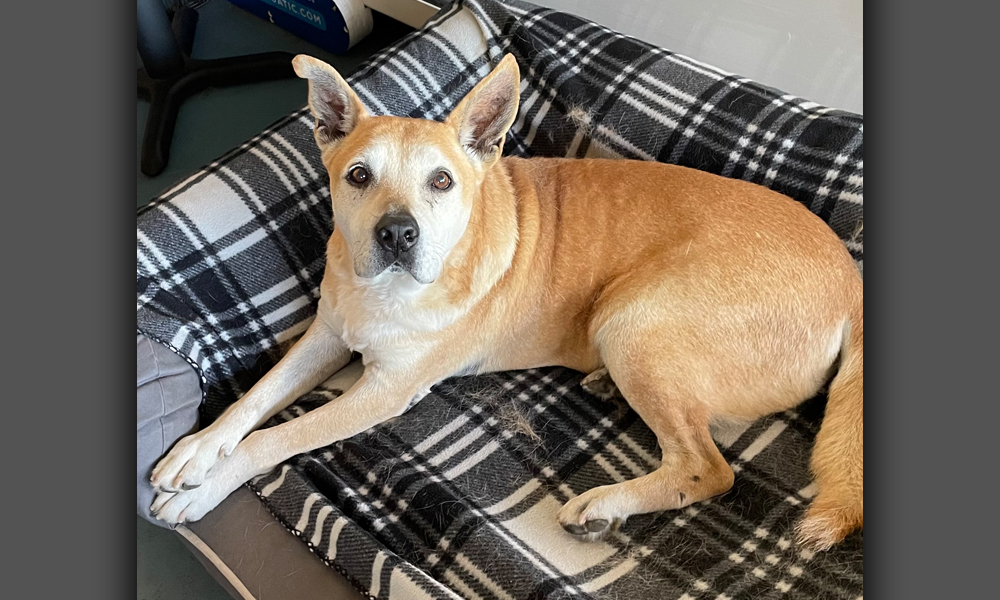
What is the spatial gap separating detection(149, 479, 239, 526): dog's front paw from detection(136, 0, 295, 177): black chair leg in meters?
Answer: 1.86

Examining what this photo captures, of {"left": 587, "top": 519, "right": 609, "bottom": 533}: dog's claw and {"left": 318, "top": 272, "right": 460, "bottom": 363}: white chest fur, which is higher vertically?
{"left": 318, "top": 272, "right": 460, "bottom": 363}: white chest fur

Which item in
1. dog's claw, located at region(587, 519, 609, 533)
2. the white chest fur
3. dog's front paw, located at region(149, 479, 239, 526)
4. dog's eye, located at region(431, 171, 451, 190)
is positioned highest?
dog's eye, located at region(431, 171, 451, 190)

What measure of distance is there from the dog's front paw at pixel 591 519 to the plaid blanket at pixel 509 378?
4cm

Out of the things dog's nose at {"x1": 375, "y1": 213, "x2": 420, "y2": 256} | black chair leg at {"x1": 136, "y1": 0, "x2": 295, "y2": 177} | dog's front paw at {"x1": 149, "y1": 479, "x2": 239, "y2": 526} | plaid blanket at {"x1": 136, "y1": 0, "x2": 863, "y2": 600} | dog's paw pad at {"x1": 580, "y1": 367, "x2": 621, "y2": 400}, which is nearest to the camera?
dog's nose at {"x1": 375, "y1": 213, "x2": 420, "y2": 256}

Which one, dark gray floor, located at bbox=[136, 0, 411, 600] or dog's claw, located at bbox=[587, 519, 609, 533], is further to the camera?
dark gray floor, located at bbox=[136, 0, 411, 600]

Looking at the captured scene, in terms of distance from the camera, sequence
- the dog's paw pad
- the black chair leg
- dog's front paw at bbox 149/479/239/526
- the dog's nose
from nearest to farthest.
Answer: the dog's nose < dog's front paw at bbox 149/479/239/526 < the dog's paw pad < the black chair leg

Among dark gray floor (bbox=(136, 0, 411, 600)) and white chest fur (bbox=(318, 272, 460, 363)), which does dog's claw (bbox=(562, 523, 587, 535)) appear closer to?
white chest fur (bbox=(318, 272, 460, 363))

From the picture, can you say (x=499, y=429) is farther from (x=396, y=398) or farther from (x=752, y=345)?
(x=752, y=345)

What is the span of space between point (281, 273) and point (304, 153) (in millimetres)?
425

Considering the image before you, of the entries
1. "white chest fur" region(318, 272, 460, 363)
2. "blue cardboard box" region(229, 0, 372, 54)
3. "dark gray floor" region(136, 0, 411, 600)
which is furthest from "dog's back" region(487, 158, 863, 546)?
"blue cardboard box" region(229, 0, 372, 54)

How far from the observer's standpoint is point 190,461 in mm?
2145

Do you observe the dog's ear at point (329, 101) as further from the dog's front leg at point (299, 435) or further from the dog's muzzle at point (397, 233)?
the dog's front leg at point (299, 435)

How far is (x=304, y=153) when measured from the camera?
2.68 meters

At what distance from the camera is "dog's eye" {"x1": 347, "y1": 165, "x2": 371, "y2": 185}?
1.98 m
